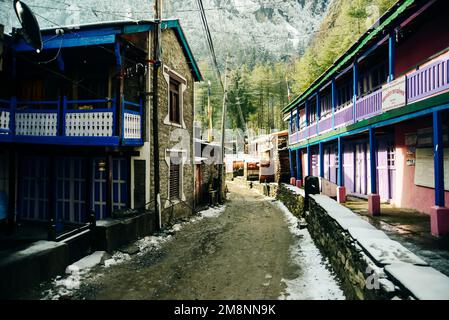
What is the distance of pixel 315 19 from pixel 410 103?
636 feet

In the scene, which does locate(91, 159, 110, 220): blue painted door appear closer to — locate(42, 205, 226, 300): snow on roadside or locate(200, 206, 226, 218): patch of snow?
locate(42, 205, 226, 300): snow on roadside

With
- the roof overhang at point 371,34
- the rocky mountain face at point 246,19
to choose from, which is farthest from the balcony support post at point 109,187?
the rocky mountain face at point 246,19

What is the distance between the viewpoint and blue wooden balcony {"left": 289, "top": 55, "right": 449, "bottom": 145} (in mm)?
6707

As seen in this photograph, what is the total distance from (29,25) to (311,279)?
975 centimetres

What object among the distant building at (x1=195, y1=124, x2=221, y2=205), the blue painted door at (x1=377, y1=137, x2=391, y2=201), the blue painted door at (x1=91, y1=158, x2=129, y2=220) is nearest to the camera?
the blue painted door at (x1=91, y1=158, x2=129, y2=220)

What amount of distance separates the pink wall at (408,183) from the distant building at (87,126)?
10.1 m

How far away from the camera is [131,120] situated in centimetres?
979

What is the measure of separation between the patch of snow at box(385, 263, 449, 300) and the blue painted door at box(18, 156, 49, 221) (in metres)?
13.1

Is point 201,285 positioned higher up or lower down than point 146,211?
lower down

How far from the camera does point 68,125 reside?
9.25 m

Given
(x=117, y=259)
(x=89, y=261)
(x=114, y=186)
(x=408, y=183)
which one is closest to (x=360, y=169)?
(x=408, y=183)

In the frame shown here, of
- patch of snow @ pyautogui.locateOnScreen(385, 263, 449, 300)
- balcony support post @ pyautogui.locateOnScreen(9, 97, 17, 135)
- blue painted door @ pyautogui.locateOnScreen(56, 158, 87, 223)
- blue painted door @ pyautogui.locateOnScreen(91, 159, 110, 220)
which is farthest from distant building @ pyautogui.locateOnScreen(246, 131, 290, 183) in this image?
patch of snow @ pyautogui.locateOnScreen(385, 263, 449, 300)

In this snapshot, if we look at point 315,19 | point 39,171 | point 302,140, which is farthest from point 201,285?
point 315,19
